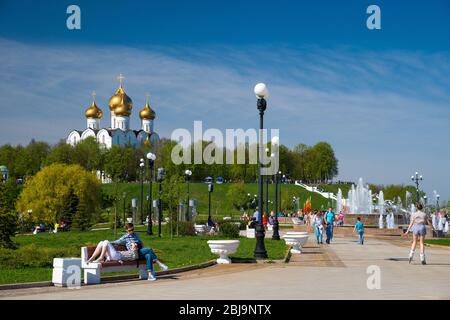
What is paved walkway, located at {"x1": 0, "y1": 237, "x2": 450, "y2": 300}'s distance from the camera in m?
9.97

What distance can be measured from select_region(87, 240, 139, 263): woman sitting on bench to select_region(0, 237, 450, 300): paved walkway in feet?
2.11

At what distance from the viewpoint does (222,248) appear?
15766 mm

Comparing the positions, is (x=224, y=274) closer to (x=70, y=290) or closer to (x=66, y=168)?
(x=70, y=290)

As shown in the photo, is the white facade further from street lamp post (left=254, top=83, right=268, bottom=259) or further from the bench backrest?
the bench backrest

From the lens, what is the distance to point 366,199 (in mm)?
54344

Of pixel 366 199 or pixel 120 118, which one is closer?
pixel 366 199

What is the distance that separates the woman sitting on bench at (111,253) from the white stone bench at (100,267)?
0.10 meters

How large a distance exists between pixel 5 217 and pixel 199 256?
5.73 metres

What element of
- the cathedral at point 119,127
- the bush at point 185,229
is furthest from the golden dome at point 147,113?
the bush at point 185,229

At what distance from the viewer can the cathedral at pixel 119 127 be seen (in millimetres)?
127125

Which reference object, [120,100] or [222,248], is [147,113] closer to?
[120,100]

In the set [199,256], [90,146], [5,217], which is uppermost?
[90,146]
